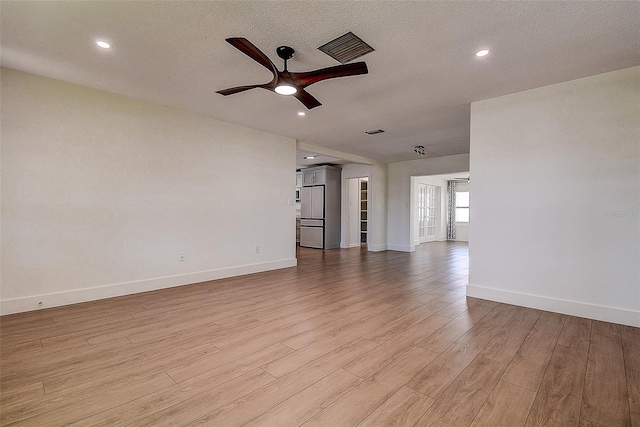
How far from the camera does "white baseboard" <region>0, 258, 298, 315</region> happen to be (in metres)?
A: 2.95

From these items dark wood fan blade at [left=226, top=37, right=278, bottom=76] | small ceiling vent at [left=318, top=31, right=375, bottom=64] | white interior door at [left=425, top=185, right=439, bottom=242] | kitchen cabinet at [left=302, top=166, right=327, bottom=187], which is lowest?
white interior door at [left=425, top=185, right=439, bottom=242]

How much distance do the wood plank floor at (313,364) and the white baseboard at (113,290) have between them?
0.14 meters

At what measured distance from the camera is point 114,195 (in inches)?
138

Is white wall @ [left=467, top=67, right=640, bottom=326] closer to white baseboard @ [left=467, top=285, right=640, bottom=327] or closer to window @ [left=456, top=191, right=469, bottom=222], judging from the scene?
white baseboard @ [left=467, top=285, right=640, bottom=327]

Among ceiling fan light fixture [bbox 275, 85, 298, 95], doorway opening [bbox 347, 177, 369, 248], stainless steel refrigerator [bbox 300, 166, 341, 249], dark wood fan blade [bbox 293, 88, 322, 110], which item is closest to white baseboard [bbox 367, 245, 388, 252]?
doorway opening [bbox 347, 177, 369, 248]

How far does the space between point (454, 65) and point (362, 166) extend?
17.6ft

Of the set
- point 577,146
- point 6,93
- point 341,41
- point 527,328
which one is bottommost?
point 527,328

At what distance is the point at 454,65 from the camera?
272cm

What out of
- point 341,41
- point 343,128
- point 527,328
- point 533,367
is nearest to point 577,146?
point 527,328

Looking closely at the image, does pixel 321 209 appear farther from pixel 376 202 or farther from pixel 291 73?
pixel 291 73

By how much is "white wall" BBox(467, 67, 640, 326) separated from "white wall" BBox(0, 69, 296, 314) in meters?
3.59

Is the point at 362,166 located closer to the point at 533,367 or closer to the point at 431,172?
the point at 431,172

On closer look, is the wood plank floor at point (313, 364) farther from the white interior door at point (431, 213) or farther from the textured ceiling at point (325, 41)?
the white interior door at point (431, 213)

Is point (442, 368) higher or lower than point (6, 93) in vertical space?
lower
